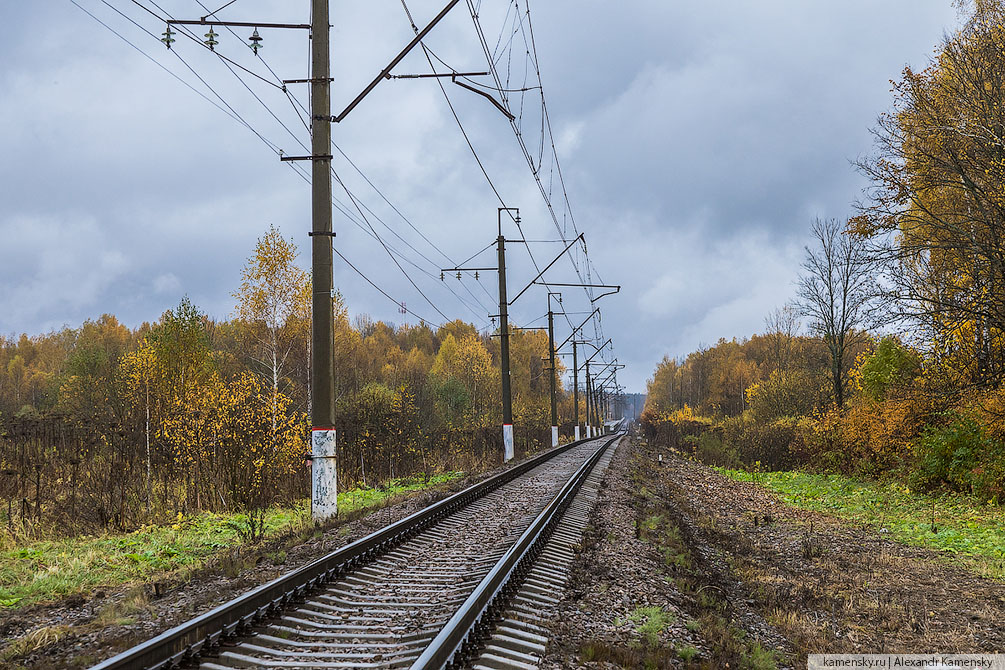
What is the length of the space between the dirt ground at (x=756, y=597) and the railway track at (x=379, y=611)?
59 cm

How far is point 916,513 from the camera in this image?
47.9ft

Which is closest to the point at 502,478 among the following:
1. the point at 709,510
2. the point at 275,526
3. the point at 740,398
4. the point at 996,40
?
the point at 709,510

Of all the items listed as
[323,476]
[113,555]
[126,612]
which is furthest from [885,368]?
[126,612]

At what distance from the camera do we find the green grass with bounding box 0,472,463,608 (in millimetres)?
7051

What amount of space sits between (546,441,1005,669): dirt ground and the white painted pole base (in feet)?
13.2

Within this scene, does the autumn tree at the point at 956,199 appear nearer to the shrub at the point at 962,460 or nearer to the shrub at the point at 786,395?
the shrub at the point at 962,460

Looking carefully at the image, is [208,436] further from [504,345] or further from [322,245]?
[504,345]

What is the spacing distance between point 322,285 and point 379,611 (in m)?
6.92

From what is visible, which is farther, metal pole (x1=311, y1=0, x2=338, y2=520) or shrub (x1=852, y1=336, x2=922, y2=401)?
shrub (x1=852, y1=336, x2=922, y2=401)

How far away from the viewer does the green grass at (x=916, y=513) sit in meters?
10.8

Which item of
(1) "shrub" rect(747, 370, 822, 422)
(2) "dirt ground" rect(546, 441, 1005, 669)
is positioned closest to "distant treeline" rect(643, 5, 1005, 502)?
(2) "dirt ground" rect(546, 441, 1005, 669)

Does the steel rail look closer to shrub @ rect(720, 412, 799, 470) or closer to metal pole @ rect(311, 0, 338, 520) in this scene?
metal pole @ rect(311, 0, 338, 520)

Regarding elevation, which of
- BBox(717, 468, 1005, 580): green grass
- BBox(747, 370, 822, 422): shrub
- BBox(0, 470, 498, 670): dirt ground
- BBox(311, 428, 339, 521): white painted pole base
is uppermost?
BBox(747, 370, 822, 422): shrub

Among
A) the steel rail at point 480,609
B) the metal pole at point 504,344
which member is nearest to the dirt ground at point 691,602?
the steel rail at point 480,609
